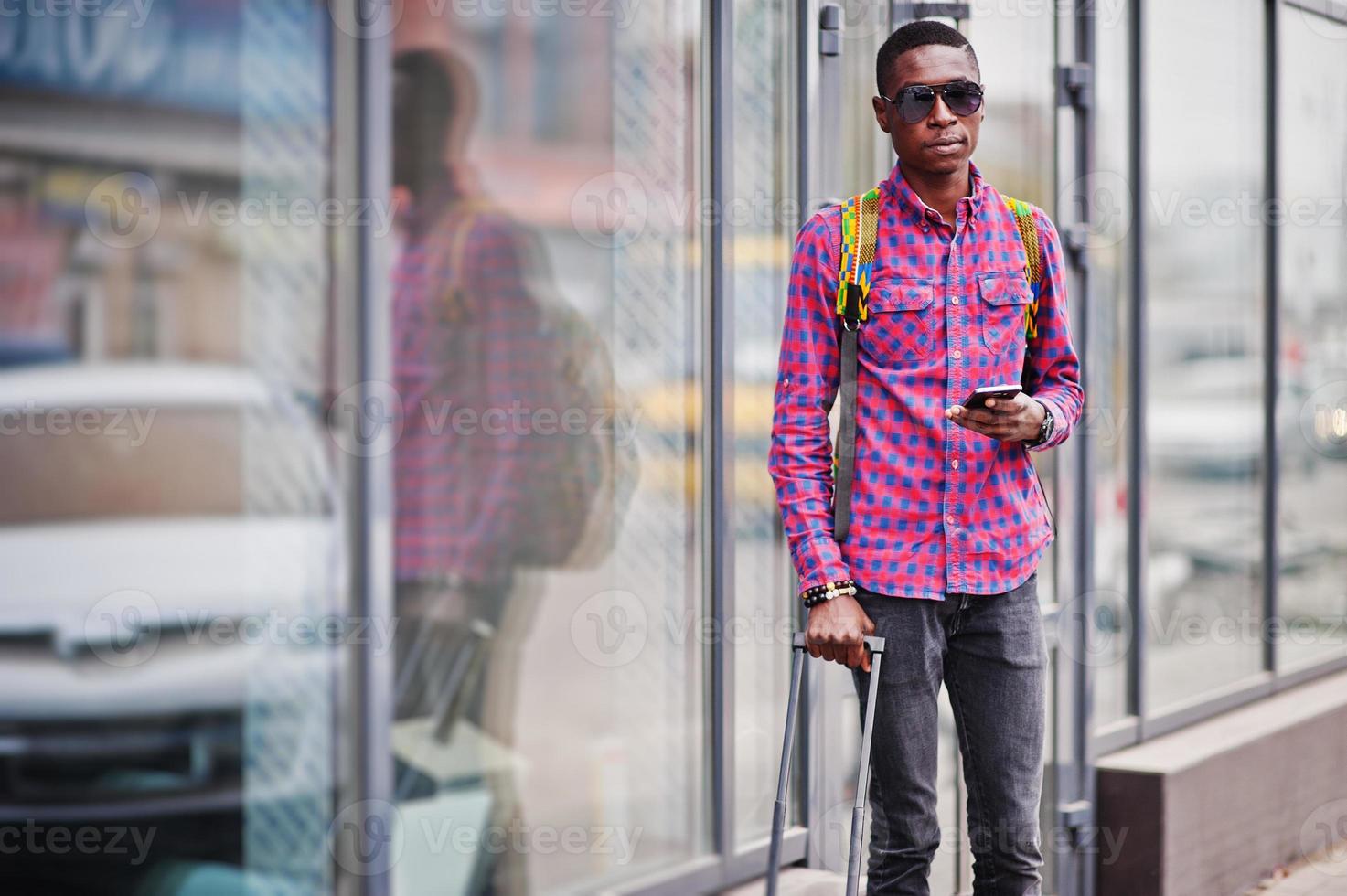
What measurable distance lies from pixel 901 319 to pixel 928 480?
0.30m

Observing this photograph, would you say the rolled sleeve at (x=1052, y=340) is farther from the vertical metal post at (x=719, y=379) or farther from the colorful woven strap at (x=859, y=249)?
the vertical metal post at (x=719, y=379)

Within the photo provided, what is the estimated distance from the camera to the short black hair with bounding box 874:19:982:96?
2990 mm

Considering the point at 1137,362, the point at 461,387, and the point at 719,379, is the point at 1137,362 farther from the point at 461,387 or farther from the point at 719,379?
the point at 461,387

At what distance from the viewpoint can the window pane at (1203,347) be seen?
19.5 ft

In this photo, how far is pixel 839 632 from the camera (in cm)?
286

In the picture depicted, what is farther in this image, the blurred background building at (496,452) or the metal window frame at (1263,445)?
the metal window frame at (1263,445)

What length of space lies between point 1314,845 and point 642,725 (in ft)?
11.0

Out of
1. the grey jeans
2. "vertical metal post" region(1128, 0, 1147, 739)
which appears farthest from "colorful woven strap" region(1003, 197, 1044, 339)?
"vertical metal post" region(1128, 0, 1147, 739)

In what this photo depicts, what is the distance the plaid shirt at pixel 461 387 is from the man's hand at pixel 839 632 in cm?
92

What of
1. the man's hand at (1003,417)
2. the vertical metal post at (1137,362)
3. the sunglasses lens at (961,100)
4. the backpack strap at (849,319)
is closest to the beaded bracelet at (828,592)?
the backpack strap at (849,319)

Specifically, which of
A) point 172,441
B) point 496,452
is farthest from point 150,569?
point 496,452

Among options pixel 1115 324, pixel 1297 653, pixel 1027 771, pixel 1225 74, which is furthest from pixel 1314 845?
pixel 1027 771

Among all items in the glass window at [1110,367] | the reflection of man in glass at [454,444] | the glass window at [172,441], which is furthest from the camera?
the glass window at [1110,367]

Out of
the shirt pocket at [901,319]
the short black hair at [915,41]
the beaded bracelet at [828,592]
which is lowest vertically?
the beaded bracelet at [828,592]
